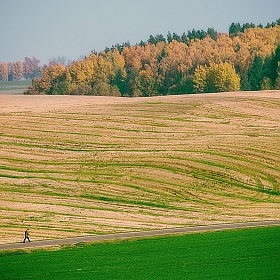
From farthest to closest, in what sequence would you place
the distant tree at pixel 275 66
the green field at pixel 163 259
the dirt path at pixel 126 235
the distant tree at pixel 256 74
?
the distant tree at pixel 256 74 → the distant tree at pixel 275 66 → the dirt path at pixel 126 235 → the green field at pixel 163 259

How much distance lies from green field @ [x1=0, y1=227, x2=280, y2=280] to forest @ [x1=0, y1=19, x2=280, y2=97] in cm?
8524

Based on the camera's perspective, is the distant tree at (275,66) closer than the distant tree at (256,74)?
Yes

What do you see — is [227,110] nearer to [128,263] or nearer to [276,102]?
[276,102]

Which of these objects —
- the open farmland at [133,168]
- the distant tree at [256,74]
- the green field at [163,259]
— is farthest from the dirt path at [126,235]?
the distant tree at [256,74]

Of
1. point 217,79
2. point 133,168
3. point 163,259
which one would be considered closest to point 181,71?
point 217,79

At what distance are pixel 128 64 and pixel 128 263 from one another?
6045 inches

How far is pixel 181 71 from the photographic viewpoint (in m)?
151

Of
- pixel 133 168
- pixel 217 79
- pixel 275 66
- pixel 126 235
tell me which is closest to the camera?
pixel 126 235

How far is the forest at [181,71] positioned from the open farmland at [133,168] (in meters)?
57.3

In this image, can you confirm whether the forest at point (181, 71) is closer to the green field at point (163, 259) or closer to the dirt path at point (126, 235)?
the dirt path at point (126, 235)

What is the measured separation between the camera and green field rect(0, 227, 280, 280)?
94.9 feet

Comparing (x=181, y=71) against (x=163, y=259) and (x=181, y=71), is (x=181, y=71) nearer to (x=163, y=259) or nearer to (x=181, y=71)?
(x=181, y=71)

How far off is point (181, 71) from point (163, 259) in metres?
121

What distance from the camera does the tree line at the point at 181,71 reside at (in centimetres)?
12988
